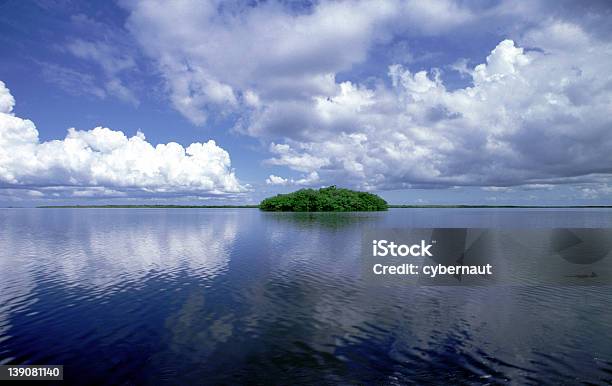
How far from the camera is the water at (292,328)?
17.3 m

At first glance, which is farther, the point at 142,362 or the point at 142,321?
the point at 142,321

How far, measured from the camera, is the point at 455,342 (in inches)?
820

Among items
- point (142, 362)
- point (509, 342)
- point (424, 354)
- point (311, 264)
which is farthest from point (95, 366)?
point (311, 264)

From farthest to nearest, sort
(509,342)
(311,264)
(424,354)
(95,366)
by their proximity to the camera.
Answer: (311,264) < (509,342) < (424,354) < (95,366)

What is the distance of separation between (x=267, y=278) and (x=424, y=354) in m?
21.3

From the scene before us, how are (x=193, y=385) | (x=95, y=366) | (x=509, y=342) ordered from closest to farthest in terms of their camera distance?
1. (x=193, y=385)
2. (x=95, y=366)
3. (x=509, y=342)

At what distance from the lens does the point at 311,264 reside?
45.3 metres

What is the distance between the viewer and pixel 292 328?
23.1 meters

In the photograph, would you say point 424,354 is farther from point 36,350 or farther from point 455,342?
point 36,350

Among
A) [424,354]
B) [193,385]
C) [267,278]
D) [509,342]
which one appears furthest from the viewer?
[267,278]

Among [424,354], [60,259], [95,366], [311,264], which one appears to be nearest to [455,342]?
[424,354]

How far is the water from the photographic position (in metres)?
17.3

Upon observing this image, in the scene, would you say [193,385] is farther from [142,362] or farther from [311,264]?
[311,264]

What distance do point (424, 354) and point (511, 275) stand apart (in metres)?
25.5
